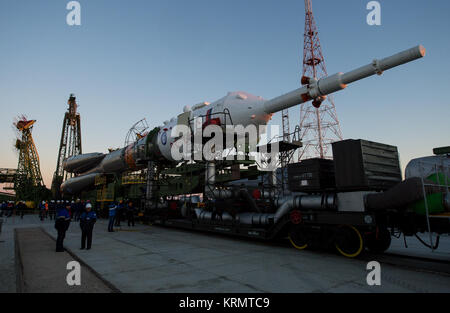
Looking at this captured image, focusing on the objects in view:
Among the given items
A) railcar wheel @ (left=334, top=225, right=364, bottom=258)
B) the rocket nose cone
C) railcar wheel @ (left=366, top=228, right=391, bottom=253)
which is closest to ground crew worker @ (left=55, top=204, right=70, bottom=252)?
railcar wheel @ (left=334, top=225, right=364, bottom=258)

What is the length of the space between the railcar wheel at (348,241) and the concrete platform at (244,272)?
0.23 m

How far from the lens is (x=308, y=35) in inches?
Result: 1275

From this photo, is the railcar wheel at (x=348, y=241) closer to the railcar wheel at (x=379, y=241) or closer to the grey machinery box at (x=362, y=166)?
the railcar wheel at (x=379, y=241)

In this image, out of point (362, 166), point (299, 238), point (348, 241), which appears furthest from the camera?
point (299, 238)

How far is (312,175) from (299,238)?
1909 mm

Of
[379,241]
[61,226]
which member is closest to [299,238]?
[379,241]

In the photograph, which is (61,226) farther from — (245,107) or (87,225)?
(245,107)

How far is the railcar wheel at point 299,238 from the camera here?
747cm

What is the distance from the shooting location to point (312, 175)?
7.16 meters

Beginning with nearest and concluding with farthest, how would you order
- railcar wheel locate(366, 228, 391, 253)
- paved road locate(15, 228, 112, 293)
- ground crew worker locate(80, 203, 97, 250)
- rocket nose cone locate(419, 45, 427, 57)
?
paved road locate(15, 228, 112, 293)
rocket nose cone locate(419, 45, 427, 57)
railcar wheel locate(366, 228, 391, 253)
ground crew worker locate(80, 203, 97, 250)

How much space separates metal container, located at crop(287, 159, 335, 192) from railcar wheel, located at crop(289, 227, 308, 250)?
3.90ft

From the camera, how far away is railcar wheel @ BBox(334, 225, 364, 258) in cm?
643

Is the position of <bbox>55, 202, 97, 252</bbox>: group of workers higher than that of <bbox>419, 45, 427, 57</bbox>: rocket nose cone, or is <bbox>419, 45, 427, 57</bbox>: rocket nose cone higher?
<bbox>419, 45, 427, 57</bbox>: rocket nose cone

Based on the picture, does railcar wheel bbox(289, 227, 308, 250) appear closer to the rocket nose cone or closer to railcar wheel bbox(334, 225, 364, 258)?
railcar wheel bbox(334, 225, 364, 258)
